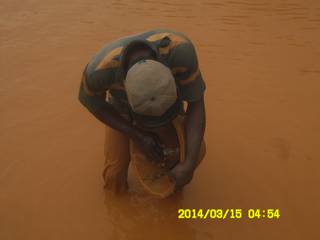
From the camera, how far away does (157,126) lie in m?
1.93

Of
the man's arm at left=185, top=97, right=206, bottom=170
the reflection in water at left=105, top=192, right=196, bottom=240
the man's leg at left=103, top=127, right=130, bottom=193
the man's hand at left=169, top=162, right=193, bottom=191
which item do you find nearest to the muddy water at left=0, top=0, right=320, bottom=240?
the reflection in water at left=105, top=192, right=196, bottom=240

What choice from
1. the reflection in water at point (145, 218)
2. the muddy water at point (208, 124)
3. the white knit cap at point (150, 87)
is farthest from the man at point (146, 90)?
the muddy water at point (208, 124)

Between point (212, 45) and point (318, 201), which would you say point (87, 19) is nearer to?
point (212, 45)

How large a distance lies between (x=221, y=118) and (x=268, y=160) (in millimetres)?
556

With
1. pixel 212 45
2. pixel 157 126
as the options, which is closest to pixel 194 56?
pixel 157 126

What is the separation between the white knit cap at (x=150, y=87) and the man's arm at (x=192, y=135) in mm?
379

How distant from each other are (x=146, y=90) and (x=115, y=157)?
86 cm

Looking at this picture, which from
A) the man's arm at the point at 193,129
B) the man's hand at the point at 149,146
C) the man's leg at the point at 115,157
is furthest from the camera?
the man's leg at the point at 115,157

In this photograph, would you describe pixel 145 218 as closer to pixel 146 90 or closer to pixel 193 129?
pixel 193 129

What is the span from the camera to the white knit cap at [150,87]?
1728 mm

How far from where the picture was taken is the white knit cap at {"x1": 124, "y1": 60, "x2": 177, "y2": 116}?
68.0 inches
